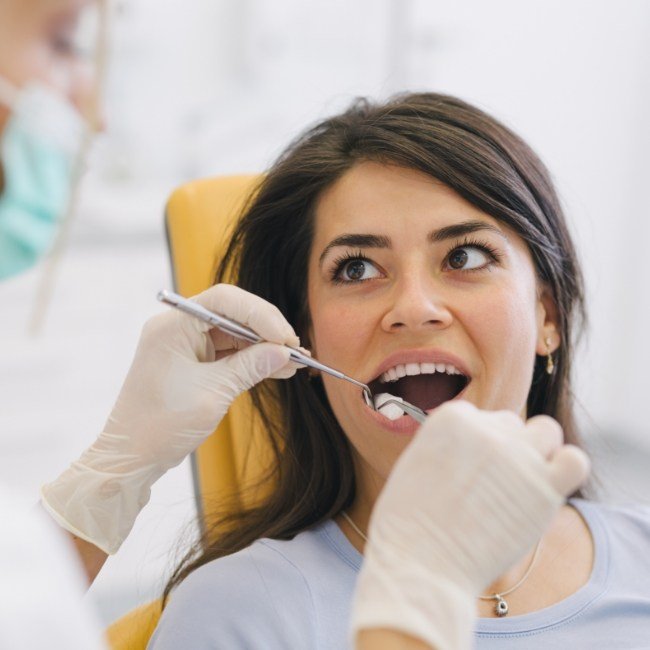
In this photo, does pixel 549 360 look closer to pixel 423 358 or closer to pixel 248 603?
Answer: pixel 423 358

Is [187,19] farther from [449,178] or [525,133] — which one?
[449,178]

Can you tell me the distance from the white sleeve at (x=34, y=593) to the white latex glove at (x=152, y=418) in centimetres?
64

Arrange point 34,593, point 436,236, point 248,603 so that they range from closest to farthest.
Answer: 1. point 34,593
2. point 248,603
3. point 436,236

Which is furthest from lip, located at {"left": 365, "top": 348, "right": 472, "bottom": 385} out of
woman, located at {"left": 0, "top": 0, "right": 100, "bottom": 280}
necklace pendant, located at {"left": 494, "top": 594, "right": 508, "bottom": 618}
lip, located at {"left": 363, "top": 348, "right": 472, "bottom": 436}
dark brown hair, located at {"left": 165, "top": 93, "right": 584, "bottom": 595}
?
woman, located at {"left": 0, "top": 0, "right": 100, "bottom": 280}

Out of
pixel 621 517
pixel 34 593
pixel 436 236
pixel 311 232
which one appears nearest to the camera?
pixel 34 593

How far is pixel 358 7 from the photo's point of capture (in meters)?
3.44

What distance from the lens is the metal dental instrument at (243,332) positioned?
3.63 ft

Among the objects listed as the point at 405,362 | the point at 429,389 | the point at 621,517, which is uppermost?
the point at 405,362

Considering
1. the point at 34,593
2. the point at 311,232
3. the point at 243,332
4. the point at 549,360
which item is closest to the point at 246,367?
the point at 243,332

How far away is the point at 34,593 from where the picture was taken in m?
0.57

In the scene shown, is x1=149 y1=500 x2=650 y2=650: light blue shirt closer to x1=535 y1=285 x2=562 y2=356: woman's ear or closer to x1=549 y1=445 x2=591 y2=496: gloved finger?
x1=535 y1=285 x2=562 y2=356: woman's ear

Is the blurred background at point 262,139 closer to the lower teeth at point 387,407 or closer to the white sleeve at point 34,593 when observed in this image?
the lower teeth at point 387,407

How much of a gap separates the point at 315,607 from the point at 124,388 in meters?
0.40

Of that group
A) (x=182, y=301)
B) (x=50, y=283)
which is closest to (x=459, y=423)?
(x=182, y=301)
